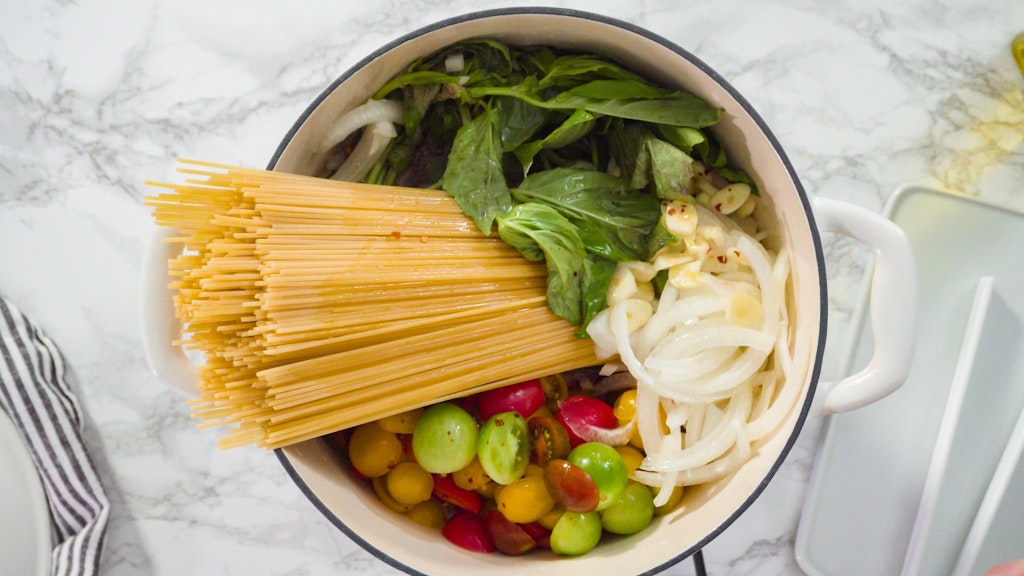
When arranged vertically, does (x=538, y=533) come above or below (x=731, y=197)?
below

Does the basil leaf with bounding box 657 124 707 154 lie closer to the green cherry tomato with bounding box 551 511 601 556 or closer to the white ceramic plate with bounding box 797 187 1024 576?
the white ceramic plate with bounding box 797 187 1024 576

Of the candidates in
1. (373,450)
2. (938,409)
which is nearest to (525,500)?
(373,450)

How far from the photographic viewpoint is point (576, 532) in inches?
40.6

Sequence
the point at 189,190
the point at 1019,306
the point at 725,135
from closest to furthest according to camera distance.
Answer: the point at 189,190
the point at 725,135
the point at 1019,306

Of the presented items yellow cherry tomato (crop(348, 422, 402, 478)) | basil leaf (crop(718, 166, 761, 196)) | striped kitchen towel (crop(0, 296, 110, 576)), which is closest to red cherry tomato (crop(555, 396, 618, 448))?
yellow cherry tomato (crop(348, 422, 402, 478))

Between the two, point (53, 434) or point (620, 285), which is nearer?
point (620, 285)

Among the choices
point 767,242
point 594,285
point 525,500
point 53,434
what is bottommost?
point 53,434

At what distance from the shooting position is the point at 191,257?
929 millimetres

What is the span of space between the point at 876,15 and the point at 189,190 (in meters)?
0.99

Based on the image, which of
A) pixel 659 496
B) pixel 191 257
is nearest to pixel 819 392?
pixel 659 496

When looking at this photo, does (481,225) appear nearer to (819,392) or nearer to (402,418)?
(402,418)

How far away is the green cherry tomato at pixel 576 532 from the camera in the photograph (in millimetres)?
1031

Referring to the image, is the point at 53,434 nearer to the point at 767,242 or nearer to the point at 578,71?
the point at 578,71

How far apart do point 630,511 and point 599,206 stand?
40cm
